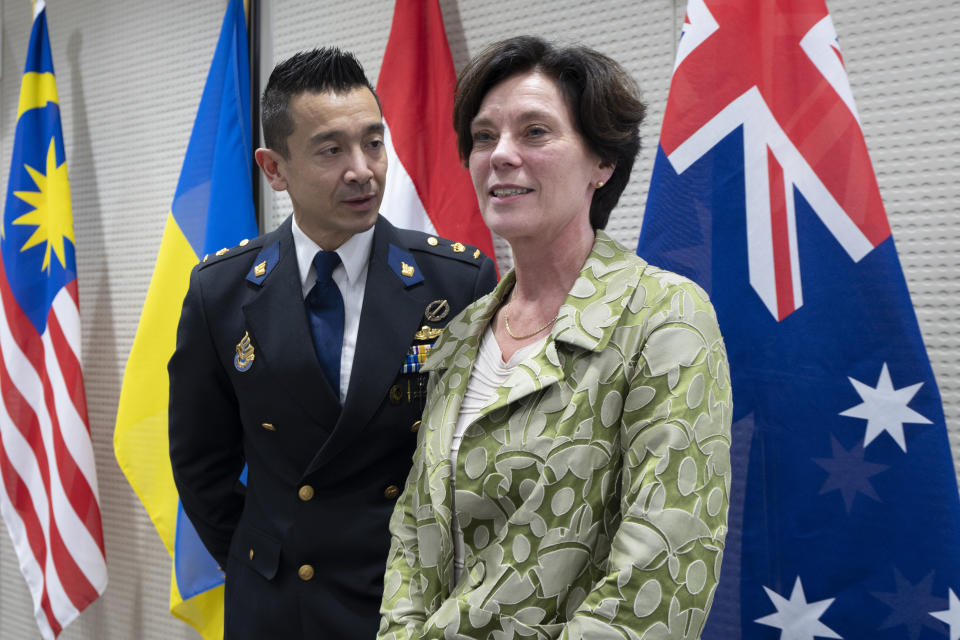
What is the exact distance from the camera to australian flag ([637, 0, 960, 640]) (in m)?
1.33

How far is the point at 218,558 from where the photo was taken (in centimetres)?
179

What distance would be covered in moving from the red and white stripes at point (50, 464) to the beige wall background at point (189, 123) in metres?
0.20

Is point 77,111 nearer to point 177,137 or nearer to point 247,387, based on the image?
point 177,137

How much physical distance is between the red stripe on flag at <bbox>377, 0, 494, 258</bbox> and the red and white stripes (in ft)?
4.58

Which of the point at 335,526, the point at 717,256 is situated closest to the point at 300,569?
the point at 335,526

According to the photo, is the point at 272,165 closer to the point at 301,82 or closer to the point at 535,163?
the point at 301,82

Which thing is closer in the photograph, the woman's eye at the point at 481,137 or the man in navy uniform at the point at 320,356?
the woman's eye at the point at 481,137

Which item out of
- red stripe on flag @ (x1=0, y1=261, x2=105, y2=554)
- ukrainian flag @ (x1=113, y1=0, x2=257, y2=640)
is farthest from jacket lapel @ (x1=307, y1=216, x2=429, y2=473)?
red stripe on flag @ (x1=0, y1=261, x2=105, y2=554)

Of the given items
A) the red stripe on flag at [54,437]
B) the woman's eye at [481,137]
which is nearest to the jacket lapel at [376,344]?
the woman's eye at [481,137]

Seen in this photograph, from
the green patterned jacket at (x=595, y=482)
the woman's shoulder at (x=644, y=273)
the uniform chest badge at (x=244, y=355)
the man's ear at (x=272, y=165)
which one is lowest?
the green patterned jacket at (x=595, y=482)

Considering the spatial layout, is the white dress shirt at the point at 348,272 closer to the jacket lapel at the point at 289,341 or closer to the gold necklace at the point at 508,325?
the jacket lapel at the point at 289,341

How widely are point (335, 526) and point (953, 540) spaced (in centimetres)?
99

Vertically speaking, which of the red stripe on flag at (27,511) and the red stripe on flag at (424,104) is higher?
the red stripe on flag at (424,104)

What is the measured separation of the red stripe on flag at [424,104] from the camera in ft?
6.74
